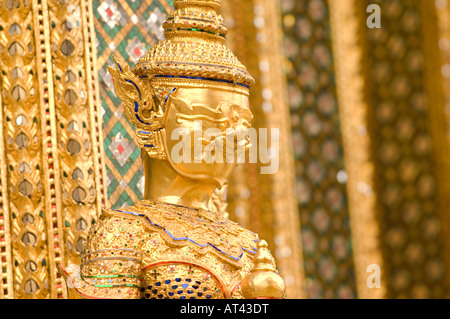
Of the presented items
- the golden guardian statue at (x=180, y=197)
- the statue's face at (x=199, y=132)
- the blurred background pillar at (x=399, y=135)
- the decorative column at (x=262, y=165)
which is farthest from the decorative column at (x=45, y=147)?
the blurred background pillar at (x=399, y=135)

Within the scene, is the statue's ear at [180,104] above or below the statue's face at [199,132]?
above

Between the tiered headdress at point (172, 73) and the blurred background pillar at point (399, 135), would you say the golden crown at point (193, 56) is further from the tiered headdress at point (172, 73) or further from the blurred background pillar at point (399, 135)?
the blurred background pillar at point (399, 135)

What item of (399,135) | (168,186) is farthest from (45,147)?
(399,135)

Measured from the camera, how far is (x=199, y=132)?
10.7 feet

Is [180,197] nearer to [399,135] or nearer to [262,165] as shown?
[262,165]

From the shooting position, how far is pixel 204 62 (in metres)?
3.28

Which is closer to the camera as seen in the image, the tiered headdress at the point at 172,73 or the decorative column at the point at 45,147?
the tiered headdress at the point at 172,73

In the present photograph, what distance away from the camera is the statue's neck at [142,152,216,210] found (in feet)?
10.8

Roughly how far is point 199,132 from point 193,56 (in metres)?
0.18

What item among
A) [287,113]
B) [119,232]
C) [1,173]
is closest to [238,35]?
[287,113]

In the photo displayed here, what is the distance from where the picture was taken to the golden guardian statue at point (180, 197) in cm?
312

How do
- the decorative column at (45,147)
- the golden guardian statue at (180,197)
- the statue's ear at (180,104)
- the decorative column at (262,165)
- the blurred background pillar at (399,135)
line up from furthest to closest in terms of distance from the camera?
the blurred background pillar at (399,135) < the decorative column at (262,165) < the decorative column at (45,147) < the statue's ear at (180,104) < the golden guardian statue at (180,197)

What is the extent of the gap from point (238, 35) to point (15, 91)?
5.16 feet

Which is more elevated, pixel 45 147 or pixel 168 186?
pixel 45 147
